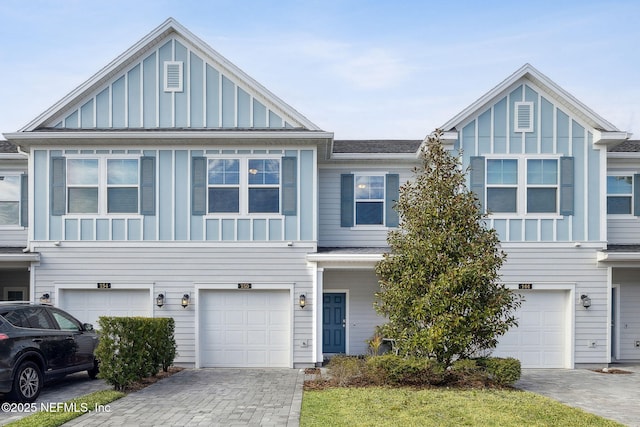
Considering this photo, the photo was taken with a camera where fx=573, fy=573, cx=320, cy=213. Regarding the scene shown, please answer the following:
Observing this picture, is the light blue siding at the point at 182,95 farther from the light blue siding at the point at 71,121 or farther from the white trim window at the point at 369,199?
the white trim window at the point at 369,199

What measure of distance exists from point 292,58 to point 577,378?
1290 cm

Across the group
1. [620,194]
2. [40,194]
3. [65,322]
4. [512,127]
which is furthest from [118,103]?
[620,194]

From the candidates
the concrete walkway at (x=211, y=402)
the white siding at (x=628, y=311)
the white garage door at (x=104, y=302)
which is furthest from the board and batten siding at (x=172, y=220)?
the white siding at (x=628, y=311)

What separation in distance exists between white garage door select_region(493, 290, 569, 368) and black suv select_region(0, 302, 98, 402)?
399 inches

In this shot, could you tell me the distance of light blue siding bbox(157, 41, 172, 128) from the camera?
1447cm

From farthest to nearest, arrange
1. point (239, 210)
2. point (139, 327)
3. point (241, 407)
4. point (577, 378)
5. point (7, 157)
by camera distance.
Result: point (7, 157) < point (239, 210) < point (577, 378) < point (139, 327) < point (241, 407)

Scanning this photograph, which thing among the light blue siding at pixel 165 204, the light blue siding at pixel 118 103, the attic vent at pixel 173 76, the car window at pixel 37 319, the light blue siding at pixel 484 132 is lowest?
the car window at pixel 37 319

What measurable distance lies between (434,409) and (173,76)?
10113 mm

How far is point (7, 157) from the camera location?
15758 mm

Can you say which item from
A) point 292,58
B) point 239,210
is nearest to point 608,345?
point 239,210

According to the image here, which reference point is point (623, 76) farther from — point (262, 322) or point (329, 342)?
point (262, 322)

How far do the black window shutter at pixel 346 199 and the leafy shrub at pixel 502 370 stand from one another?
5.72m

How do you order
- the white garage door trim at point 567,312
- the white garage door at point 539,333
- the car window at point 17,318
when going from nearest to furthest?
the car window at point 17,318
the white garage door trim at point 567,312
the white garage door at point 539,333

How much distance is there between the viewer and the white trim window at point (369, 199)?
52.4ft
